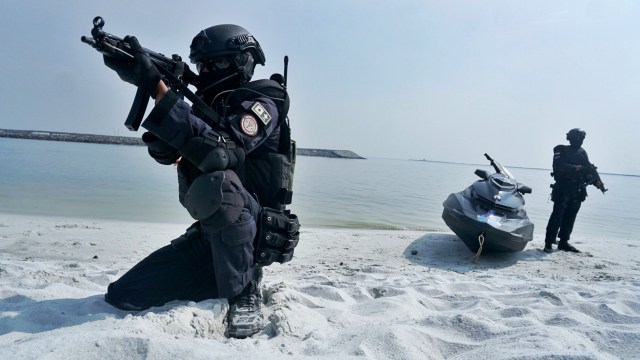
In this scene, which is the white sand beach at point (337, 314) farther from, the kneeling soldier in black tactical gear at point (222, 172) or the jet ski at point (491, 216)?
the jet ski at point (491, 216)

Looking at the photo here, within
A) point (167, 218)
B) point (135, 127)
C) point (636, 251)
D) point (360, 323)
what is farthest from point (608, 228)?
point (135, 127)

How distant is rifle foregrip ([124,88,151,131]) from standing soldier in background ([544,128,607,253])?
6.23m

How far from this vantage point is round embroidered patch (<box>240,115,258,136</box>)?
100 inches

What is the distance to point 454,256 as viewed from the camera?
5984 millimetres

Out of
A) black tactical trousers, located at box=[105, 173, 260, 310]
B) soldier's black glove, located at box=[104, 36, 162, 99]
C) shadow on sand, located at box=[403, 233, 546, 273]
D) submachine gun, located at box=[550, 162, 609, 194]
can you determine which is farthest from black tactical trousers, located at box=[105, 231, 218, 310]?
submachine gun, located at box=[550, 162, 609, 194]

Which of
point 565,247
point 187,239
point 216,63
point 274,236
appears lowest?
point 565,247

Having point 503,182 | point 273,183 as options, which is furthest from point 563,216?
point 273,183

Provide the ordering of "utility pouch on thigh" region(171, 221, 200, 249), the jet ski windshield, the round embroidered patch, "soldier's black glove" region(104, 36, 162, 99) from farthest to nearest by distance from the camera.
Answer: the jet ski windshield < "utility pouch on thigh" region(171, 221, 200, 249) < the round embroidered patch < "soldier's black glove" region(104, 36, 162, 99)

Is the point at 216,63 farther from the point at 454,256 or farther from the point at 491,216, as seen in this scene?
the point at 454,256

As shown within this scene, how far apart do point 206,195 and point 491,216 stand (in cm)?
431

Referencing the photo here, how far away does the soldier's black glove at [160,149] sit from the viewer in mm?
2561

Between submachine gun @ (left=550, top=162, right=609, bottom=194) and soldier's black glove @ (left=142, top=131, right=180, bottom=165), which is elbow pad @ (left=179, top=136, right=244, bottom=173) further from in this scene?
submachine gun @ (left=550, top=162, right=609, bottom=194)

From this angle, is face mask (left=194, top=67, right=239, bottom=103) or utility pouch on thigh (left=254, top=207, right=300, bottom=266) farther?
face mask (left=194, top=67, right=239, bottom=103)

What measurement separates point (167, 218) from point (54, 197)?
138 inches
